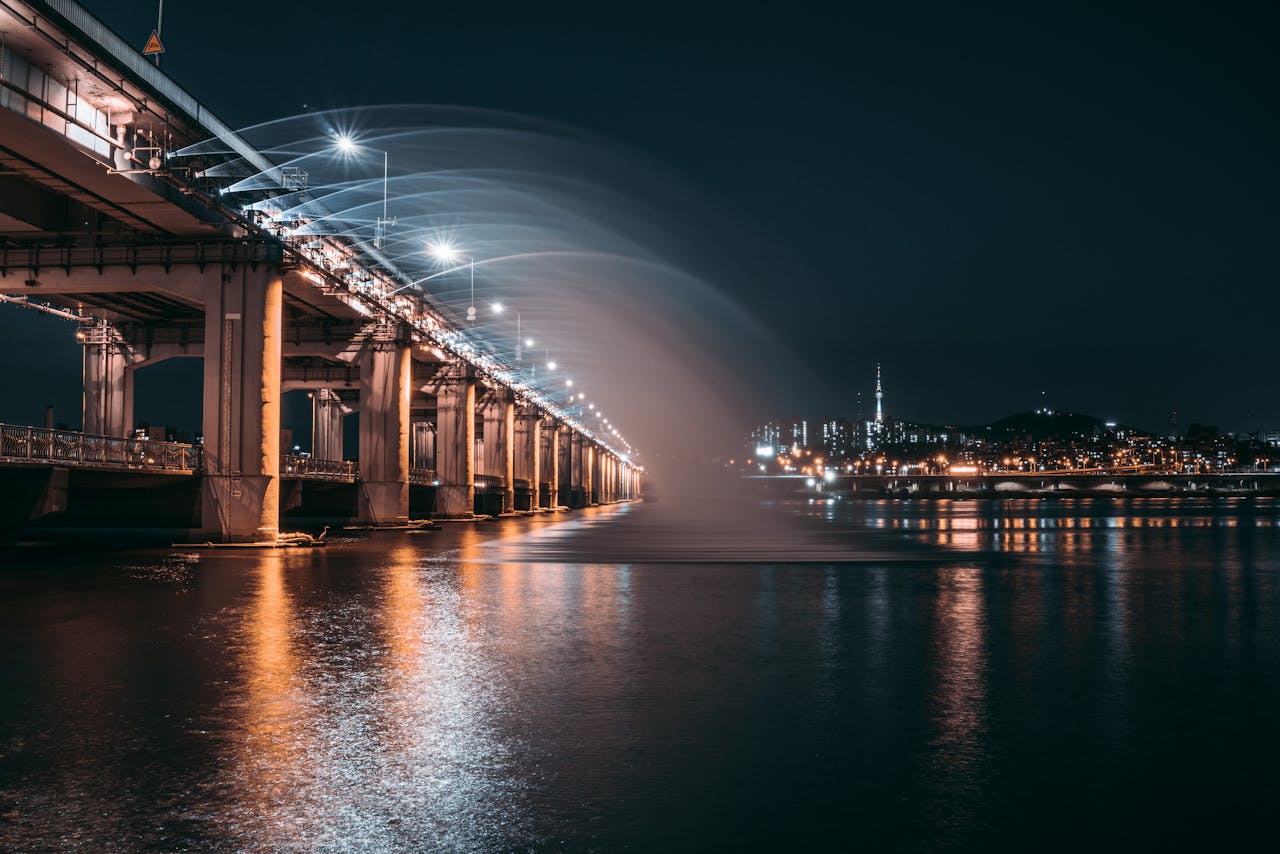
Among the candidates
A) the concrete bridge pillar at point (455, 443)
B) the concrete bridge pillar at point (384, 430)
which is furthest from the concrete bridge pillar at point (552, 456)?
the concrete bridge pillar at point (384, 430)

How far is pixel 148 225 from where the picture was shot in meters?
35.1

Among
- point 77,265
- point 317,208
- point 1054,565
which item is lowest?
point 1054,565

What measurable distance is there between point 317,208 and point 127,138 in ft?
31.2

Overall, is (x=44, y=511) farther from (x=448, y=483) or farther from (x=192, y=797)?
(x=448, y=483)

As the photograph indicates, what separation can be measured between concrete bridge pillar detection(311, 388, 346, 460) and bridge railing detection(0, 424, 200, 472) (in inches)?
2014

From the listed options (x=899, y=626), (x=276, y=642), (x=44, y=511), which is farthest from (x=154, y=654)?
(x=44, y=511)

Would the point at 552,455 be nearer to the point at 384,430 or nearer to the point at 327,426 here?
the point at 327,426

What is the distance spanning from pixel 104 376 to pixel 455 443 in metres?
21.9

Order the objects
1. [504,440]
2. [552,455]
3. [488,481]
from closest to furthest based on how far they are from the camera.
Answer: [488,481], [504,440], [552,455]

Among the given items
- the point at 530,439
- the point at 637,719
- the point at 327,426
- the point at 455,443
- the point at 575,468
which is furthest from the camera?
the point at 575,468

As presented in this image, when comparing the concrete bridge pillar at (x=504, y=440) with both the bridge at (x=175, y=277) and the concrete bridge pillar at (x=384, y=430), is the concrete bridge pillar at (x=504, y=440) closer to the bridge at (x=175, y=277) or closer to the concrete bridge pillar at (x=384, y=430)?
the bridge at (x=175, y=277)

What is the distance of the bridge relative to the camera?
2648 centimetres

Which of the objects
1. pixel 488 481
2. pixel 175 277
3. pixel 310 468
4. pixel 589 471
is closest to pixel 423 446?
pixel 589 471

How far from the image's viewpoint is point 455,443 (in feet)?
229
